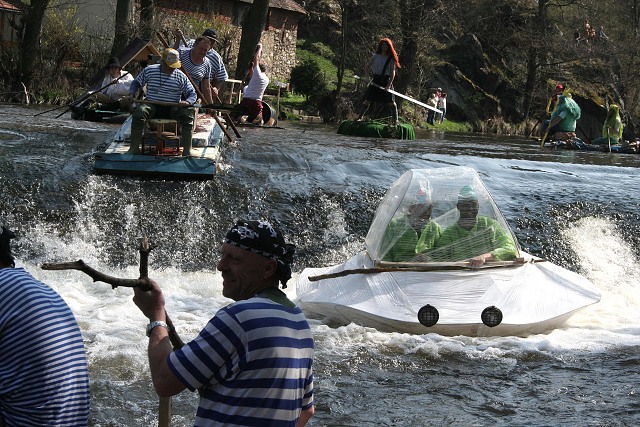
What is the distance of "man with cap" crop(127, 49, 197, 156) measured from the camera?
41.6 ft

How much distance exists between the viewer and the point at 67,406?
14.1ft

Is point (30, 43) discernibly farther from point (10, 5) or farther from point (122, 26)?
point (10, 5)

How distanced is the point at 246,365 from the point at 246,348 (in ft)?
0.21

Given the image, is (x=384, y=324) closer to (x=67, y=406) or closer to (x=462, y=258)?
(x=462, y=258)

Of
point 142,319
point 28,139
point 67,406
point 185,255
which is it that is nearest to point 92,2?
point 28,139

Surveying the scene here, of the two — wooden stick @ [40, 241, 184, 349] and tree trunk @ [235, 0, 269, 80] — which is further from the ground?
tree trunk @ [235, 0, 269, 80]

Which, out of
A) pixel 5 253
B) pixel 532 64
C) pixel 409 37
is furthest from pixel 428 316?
pixel 532 64

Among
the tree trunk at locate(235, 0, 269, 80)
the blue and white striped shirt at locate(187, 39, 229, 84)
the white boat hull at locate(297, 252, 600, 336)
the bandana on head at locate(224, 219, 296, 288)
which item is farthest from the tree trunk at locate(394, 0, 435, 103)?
the bandana on head at locate(224, 219, 296, 288)

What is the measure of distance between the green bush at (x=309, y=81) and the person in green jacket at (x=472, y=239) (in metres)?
27.9

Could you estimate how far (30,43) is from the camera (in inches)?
1085

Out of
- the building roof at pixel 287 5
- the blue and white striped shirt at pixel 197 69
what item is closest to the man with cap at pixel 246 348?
the blue and white striped shirt at pixel 197 69

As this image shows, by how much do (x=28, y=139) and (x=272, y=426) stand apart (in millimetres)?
12008

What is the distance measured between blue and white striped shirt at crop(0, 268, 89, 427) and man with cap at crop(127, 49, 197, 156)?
8492 millimetres

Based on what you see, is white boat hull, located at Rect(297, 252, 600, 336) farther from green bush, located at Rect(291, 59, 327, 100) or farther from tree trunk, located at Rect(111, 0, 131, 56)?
green bush, located at Rect(291, 59, 327, 100)
